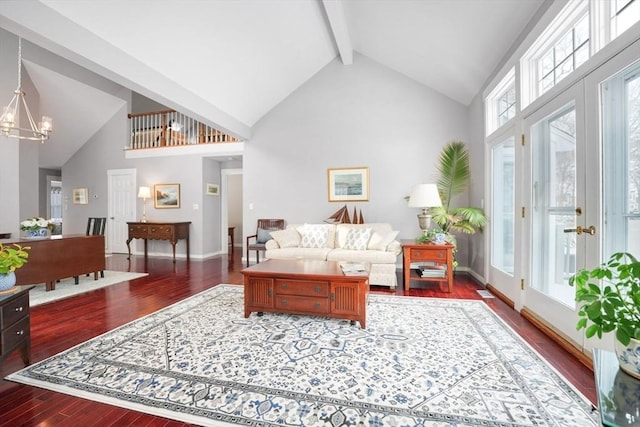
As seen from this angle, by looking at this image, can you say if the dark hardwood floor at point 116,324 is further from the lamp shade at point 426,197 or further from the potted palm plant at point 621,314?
the lamp shade at point 426,197

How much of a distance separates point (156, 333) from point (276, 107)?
178 inches

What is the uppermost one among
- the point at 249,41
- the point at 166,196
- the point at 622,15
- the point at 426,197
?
the point at 249,41

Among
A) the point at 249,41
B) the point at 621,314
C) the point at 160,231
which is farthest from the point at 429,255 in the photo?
the point at 160,231

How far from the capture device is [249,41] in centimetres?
380

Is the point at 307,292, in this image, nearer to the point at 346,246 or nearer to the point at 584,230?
the point at 346,246

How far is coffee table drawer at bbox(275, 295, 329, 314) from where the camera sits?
253 cm

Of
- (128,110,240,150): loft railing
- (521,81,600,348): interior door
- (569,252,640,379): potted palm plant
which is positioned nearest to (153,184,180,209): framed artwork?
(128,110,240,150): loft railing

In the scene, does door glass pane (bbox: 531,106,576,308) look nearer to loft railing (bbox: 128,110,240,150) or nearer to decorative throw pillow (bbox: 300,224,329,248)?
decorative throw pillow (bbox: 300,224,329,248)

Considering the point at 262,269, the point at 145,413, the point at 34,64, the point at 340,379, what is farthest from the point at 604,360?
the point at 34,64

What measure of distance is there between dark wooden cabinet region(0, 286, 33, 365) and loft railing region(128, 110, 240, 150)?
4.72m

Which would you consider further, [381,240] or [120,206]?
[120,206]

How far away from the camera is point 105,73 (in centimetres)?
282

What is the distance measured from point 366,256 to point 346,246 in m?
0.50

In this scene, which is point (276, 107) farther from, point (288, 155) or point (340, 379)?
point (340, 379)
